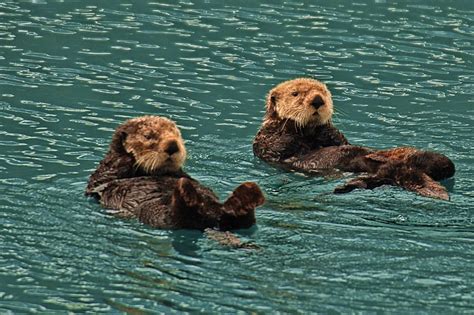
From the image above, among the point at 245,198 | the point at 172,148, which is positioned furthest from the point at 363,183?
the point at 245,198

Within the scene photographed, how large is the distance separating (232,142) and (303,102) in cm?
83

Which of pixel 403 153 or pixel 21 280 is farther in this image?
pixel 403 153

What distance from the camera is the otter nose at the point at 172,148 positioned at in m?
8.48

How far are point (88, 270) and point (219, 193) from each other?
2.23 metres

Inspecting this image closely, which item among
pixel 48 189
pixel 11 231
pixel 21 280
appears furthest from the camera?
pixel 48 189

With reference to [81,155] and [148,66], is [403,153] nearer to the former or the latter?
[81,155]

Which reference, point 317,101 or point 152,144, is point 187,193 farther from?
point 317,101

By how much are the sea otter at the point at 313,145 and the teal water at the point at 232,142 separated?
0.21 metres

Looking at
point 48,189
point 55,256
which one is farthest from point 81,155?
point 55,256

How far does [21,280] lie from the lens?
23.3 feet

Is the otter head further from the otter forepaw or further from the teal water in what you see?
the otter forepaw

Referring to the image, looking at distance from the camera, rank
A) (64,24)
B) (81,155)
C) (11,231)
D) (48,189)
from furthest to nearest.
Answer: (64,24) → (81,155) → (48,189) → (11,231)

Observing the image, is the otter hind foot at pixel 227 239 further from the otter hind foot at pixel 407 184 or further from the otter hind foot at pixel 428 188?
the otter hind foot at pixel 428 188

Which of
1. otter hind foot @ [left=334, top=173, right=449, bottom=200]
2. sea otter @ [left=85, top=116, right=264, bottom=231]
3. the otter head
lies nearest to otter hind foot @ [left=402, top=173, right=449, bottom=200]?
otter hind foot @ [left=334, top=173, right=449, bottom=200]
